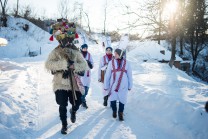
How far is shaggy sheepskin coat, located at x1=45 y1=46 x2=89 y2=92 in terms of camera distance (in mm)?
4402

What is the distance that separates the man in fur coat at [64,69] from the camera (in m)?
4.43

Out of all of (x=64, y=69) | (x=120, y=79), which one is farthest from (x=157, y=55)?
(x=64, y=69)

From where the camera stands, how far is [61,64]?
438cm

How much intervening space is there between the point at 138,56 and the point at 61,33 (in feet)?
74.5

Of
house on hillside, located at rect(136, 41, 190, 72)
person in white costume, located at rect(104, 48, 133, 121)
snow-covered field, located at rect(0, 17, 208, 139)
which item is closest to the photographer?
snow-covered field, located at rect(0, 17, 208, 139)

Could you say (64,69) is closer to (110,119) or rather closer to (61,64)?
(61,64)

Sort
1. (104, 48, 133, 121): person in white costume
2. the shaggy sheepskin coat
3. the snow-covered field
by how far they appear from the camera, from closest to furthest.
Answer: the shaggy sheepskin coat → the snow-covered field → (104, 48, 133, 121): person in white costume

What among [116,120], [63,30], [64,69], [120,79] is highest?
[63,30]

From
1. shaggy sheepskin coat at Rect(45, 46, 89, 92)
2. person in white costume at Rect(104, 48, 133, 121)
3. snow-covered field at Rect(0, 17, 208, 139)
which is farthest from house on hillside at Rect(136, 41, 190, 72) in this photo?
shaggy sheepskin coat at Rect(45, 46, 89, 92)

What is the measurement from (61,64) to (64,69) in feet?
0.38

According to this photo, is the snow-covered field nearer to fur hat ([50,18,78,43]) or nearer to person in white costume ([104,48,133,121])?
person in white costume ([104,48,133,121])

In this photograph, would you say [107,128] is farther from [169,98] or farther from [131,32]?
[131,32]

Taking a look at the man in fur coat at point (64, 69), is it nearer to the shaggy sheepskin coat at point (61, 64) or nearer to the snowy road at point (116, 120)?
the shaggy sheepskin coat at point (61, 64)

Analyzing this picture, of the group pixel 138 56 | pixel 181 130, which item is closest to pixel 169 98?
pixel 181 130
